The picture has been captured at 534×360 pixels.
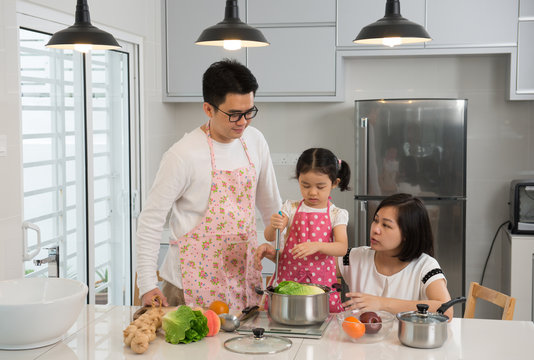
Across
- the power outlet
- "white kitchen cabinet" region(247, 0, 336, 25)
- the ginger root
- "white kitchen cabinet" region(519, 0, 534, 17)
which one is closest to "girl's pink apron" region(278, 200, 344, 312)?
the ginger root

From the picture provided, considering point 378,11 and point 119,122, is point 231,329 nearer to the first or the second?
point 119,122

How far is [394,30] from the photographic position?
2.02 m

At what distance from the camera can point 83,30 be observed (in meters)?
2.01

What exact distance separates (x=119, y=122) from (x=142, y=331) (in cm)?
217

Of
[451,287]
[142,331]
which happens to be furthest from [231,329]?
[451,287]

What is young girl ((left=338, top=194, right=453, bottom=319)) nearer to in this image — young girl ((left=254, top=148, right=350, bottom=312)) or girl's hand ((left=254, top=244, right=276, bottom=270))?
young girl ((left=254, top=148, right=350, bottom=312))

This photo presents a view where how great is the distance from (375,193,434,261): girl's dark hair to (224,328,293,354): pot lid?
63 cm

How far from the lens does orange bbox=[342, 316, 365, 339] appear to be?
1698 millimetres

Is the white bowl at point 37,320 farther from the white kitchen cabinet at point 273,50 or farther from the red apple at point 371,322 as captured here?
the white kitchen cabinet at point 273,50

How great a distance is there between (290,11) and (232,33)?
2.10 m

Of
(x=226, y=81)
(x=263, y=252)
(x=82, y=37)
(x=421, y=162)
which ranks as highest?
(x=82, y=37)

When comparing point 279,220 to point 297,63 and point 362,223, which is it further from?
point 297,63

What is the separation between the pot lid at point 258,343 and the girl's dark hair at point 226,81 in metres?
0.73

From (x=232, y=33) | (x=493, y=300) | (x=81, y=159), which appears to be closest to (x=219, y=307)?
(x=232, y=33)
